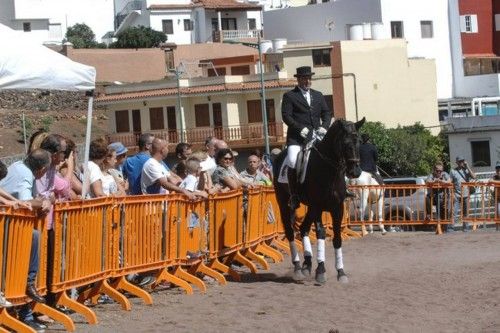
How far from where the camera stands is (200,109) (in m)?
90.6

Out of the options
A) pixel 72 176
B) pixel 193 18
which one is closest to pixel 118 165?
pixel 72 176

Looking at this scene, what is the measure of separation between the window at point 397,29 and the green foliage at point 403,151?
1621 cm

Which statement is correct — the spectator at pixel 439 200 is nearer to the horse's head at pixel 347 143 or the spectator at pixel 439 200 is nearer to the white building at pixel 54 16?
the horse's head at pixel 347 143

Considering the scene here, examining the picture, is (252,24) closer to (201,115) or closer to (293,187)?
(201,115)

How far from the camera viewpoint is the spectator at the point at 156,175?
16.5 m

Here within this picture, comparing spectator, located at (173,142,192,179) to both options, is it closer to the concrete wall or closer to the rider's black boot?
the rider's black boot

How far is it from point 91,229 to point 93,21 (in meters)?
115

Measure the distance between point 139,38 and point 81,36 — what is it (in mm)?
10272

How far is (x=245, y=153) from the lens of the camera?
87875mm

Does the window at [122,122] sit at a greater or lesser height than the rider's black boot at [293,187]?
greater

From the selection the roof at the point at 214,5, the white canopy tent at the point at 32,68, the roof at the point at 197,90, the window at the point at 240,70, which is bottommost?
the white canopy tent at the point at 32,68

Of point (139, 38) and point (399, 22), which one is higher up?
point (139, 38)

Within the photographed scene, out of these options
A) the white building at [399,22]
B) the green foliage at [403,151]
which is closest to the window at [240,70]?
the white building at [399,22]

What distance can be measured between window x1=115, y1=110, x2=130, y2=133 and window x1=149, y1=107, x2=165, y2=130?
1741mm
